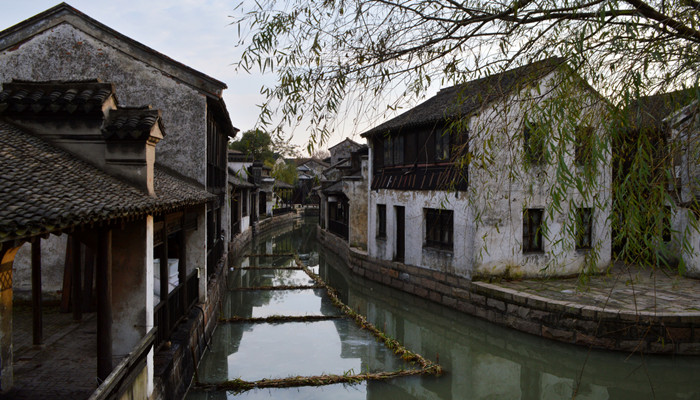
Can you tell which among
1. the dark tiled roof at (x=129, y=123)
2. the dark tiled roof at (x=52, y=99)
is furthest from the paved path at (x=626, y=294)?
the dark tiled roof at (x=52, y=99)

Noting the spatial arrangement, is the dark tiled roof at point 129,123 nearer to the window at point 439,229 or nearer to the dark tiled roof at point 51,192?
the dark tiled roof at point 51,192

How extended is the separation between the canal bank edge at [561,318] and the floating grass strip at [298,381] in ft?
11.8

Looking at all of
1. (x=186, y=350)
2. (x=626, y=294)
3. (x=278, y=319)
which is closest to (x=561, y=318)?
(x=626, y=294)

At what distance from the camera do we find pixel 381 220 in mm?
18234

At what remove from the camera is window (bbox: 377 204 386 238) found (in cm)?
1809

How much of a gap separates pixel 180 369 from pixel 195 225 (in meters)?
3.73

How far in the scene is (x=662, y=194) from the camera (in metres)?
3.20

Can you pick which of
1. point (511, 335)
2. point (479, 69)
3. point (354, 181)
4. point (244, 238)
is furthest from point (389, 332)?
point (244, 238)

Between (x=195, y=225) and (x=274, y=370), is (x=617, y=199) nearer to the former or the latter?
(x=274, y=370)

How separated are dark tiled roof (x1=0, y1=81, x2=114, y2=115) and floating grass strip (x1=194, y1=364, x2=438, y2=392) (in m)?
4.75

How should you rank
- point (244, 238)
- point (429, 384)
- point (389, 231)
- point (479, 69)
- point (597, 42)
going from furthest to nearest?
point (244, 238) → point (389, 231) → point (429, 384) → point (479, 69) → point (597, 42)

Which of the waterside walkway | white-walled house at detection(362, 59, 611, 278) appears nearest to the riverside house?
white-walled house at detection(362, 59, 611, 278)

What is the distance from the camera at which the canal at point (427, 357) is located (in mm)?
8414

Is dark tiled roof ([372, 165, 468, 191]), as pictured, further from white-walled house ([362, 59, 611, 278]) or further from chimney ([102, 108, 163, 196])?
chimney ([102, 108, 163, 196])
